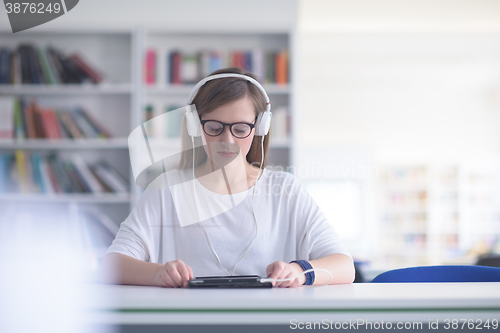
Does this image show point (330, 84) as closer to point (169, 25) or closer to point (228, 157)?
point (169, 25)

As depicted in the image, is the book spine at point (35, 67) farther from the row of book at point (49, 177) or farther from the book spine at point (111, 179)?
the book spine at point (111, 179)

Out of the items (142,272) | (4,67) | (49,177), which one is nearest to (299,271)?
(142,272)

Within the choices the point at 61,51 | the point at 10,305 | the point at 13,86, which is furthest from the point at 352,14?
the point at 10,305

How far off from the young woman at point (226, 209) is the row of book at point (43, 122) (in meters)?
1.81

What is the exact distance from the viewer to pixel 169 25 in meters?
2.78

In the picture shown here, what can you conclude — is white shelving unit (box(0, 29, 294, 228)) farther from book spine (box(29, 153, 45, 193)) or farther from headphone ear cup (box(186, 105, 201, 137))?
headphone ear cup (box(186, 105, 201, 137))

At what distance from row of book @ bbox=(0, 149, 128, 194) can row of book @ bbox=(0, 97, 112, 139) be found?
0.15m

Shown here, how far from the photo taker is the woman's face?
1040 millimetres

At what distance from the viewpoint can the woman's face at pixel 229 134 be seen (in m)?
1.04

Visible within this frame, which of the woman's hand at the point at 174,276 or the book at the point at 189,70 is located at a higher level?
the book at the point at 189,70

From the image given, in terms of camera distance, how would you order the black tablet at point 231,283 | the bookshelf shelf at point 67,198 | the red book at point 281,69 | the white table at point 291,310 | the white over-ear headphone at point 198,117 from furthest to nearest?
the red book at point 281,69 → the bookshelf shelf at point 67,198 → the white over-ear headphone at point 198,117 → the black tablet at point 231,283 → the white table at point 291,310

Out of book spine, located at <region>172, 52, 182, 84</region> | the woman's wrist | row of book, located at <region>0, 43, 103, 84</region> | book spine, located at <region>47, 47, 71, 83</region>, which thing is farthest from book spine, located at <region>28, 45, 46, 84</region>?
the woman's wrist

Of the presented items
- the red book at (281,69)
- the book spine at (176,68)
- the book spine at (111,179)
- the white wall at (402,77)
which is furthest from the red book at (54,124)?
the white wall at (402,77)

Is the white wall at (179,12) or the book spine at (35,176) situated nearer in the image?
the book spine at (35,176)
